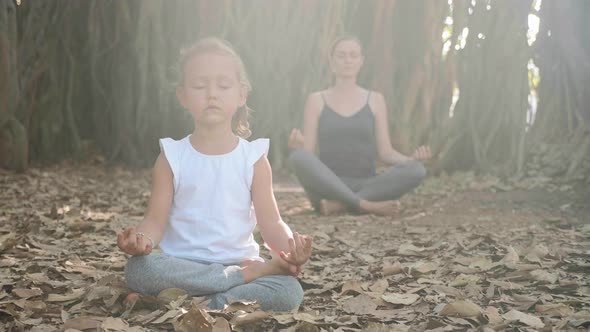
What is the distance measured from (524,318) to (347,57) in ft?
7.86

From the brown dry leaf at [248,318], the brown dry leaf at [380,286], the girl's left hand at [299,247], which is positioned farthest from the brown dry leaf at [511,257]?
the brown dry leaf at [248,318]

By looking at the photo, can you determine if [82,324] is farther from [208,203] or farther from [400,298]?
[400,298]

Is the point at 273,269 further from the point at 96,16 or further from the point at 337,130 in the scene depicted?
the point at 96,16

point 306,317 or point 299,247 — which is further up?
point 299,247

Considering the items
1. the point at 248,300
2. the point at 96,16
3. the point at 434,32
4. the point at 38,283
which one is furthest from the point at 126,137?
the point at 248,300

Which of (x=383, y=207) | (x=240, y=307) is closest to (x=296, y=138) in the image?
(x=383, y=207)

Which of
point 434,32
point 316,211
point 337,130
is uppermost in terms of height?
point 434,32

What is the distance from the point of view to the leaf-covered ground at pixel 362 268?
210 centimetres

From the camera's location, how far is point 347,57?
14.1ft

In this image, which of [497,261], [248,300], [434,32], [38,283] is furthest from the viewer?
[434,32]

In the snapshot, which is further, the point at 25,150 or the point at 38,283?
the point at 25,150

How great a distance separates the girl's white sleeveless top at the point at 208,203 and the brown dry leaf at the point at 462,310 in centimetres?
58

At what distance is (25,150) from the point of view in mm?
5332

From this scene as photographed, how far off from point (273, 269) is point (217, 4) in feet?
13.8
